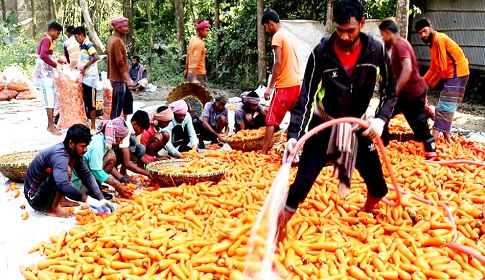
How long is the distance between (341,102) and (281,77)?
2586mm

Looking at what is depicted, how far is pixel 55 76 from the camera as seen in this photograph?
698 centimetres

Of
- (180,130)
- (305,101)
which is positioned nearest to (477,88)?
(180,130)

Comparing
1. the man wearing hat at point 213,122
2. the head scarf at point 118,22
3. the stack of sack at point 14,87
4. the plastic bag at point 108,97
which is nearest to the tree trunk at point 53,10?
the stack of sack at point 14,87

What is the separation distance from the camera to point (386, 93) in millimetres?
2879

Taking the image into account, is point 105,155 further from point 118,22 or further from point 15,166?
point 118,22

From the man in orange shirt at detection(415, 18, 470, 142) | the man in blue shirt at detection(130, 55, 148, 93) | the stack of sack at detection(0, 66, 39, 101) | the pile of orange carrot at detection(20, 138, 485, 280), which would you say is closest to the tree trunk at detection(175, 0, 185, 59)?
the man in blue shirt at detection(130, 55, 148, 93)

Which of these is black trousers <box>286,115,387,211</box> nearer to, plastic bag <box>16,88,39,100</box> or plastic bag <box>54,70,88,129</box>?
plastic bag <box>54,70,88,129</box>

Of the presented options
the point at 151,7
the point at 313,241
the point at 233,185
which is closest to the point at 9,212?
the point at 233,185

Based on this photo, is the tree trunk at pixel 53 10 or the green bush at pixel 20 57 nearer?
the green bush at pixel 20 57

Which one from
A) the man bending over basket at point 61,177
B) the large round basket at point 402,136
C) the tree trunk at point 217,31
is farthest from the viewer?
the tree trunk at point 217,31

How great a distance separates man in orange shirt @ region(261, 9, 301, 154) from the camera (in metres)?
5.25

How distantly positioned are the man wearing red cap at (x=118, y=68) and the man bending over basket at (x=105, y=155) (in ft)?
6.40

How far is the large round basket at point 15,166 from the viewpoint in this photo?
4621 millimetres

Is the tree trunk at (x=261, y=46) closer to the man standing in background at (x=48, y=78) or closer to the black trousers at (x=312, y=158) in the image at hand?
→ the man standing in background at (x=48, y=78)
